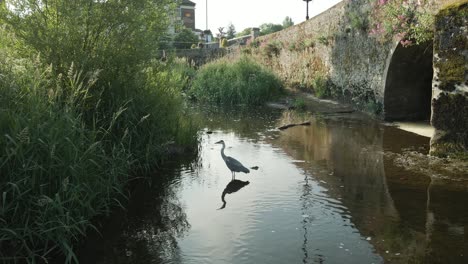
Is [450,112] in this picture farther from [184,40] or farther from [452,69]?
[184,40]

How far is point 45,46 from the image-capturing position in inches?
274

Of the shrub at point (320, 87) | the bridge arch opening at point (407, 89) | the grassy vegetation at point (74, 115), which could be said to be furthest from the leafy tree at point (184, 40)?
the grassy vegetation at point (74, 115)

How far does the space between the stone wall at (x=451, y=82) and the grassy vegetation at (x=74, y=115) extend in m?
4.63

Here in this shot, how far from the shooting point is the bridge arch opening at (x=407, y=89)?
12797mm

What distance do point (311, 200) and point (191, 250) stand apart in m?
2.11

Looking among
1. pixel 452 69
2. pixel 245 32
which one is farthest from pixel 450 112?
pixel 245 32

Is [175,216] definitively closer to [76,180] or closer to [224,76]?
[76,180]

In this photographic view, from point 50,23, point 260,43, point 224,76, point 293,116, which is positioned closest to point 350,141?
point 293,116

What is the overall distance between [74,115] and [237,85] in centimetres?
1307

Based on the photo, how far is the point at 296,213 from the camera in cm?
561

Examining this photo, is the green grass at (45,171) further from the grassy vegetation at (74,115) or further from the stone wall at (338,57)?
the stone wall at (338,57)

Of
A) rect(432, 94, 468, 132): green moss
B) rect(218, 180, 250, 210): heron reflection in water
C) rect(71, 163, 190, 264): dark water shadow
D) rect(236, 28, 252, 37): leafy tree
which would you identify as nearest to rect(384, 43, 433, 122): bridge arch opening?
rect(432, 94, 468, 132): green moss

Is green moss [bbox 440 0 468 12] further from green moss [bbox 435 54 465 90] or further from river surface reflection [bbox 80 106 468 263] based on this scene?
river surface reflection [bbox 80 106 468 263]

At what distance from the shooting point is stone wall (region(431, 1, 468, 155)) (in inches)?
313
